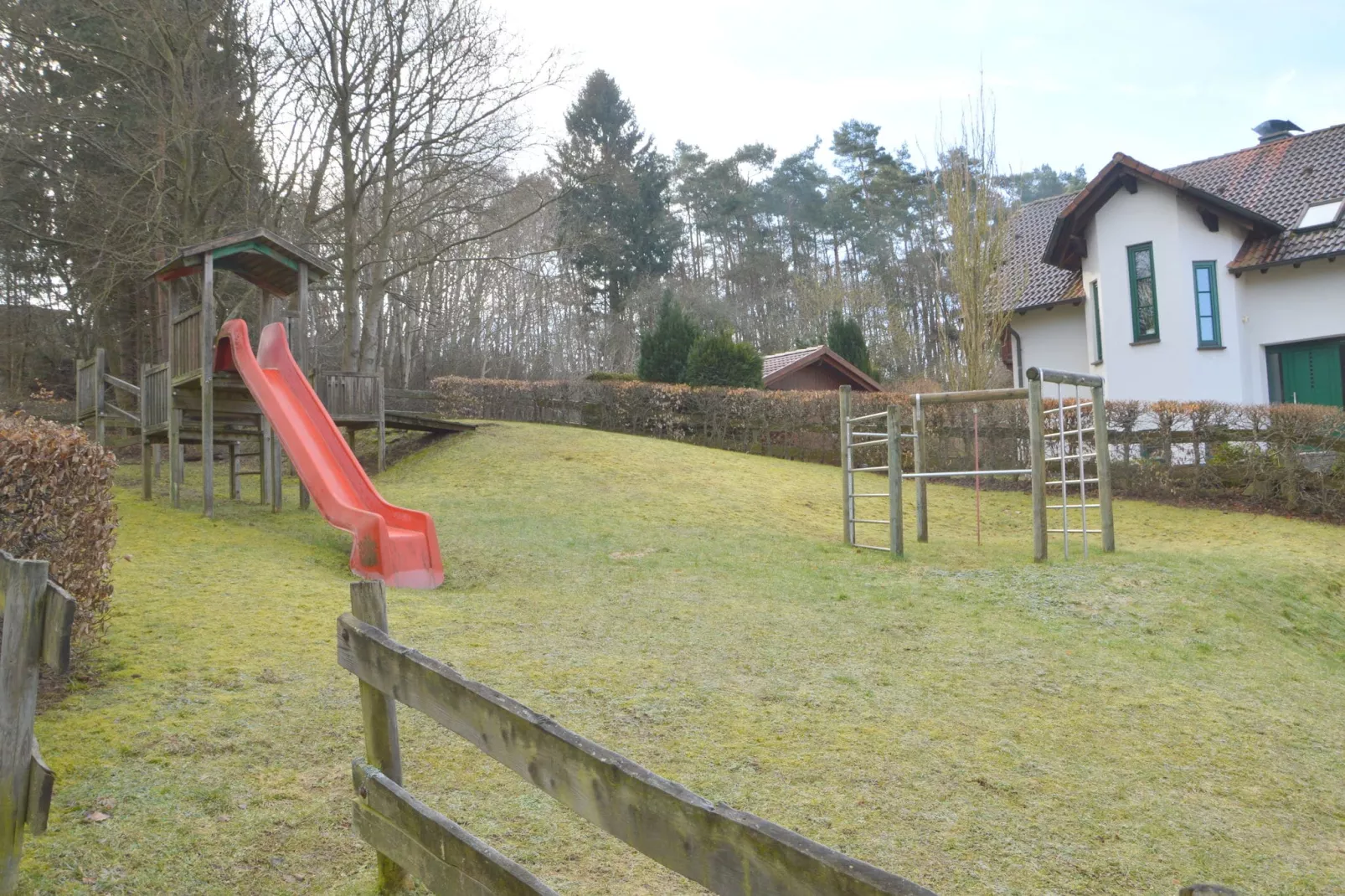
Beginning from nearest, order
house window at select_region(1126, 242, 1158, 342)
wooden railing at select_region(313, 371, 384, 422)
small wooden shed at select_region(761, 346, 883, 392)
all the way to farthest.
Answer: wooden railing at select_region(313, 371, 384, 422)
house window at select_region(1126, 242, 1158, 342)
small wooden shed at select_region(761, 346, 883, 392)

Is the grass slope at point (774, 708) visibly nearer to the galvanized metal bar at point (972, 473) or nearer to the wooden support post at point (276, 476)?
the galvanized metal bar at point (972, 473)

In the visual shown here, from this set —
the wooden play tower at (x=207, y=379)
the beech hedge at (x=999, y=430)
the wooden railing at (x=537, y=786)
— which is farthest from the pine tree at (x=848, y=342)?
the wooden railing at (x=537, y=786)

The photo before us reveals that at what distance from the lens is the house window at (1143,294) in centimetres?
2197

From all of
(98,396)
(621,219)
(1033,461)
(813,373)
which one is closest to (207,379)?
(98,396)

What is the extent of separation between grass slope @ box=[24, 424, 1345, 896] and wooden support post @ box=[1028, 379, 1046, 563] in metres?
0.36

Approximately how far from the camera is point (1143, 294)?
72.8 feet

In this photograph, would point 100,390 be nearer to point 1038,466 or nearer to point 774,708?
point 1038,466

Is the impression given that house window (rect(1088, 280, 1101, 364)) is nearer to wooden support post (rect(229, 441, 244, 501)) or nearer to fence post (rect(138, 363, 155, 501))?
wooden support post (rect(229, 441, 244, 501))

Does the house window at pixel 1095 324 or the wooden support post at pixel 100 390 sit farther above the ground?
the house window at pixel 1095 324

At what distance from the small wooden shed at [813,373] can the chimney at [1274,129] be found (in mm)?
11684

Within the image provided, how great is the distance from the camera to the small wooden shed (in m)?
28.1

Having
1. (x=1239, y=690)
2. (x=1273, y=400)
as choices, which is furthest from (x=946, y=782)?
(x=1273, y=400)

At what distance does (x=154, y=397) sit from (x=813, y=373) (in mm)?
18553

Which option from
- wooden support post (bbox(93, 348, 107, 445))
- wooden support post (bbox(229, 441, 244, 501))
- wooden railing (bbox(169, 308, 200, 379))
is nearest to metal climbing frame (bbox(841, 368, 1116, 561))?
wooden railing (bbox(169, 308, 200, 379))
